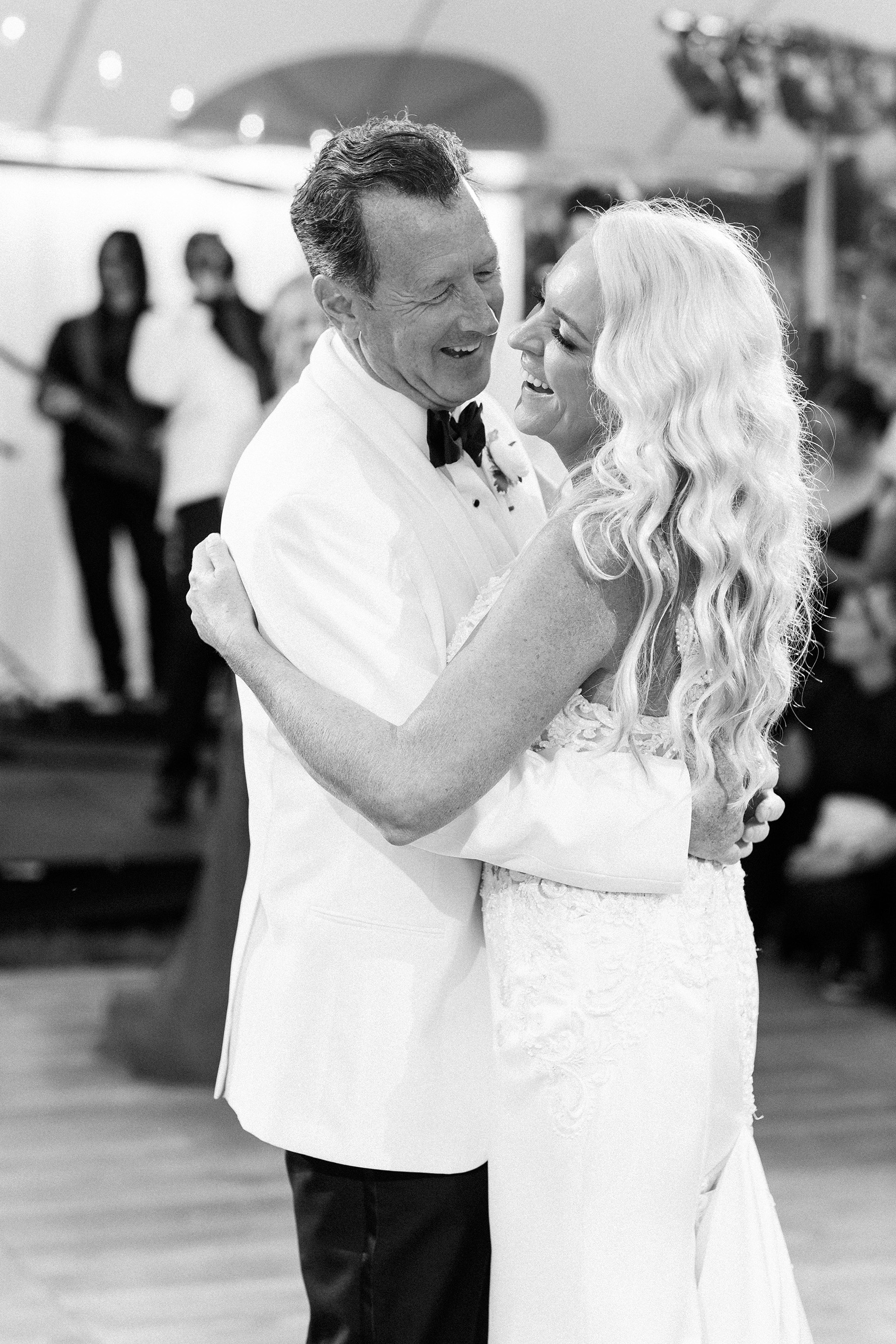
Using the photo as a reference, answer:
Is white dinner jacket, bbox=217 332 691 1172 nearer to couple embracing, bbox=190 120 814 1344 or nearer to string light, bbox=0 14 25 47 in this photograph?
couple embracing, bbox=190 120 814 1344

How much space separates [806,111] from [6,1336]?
15.1 feet

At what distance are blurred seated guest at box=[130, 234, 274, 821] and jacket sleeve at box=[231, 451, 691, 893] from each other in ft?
13.6

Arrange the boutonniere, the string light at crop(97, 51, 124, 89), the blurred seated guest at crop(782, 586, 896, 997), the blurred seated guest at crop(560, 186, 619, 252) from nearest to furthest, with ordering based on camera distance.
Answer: the boutonniere, the blurred seated guest at crop(560, 186, 619, 252), the blurred seated guest at crop(782, 586, 896, 997), the string light at crop(97, 51, 124, 89)

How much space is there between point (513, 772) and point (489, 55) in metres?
4.70

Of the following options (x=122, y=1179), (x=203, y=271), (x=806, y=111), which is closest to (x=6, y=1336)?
(x=122, y=1179)

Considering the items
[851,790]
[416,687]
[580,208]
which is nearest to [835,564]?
[851,790]

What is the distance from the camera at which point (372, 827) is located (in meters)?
1.91

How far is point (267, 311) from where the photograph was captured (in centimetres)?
605

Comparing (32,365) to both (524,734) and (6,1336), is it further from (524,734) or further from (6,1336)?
(524,734)

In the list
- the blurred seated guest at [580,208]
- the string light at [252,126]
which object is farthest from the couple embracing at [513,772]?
the string light at [252,126]

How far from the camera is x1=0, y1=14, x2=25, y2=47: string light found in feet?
18.3

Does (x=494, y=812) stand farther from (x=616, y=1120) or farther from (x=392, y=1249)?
(x=392, y=1249)

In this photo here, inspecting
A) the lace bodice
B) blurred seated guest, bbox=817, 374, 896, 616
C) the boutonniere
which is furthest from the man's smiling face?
blurred seated guest, bbox=817, 374, 896, 616

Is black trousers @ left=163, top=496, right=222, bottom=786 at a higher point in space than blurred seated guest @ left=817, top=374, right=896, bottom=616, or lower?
lower
